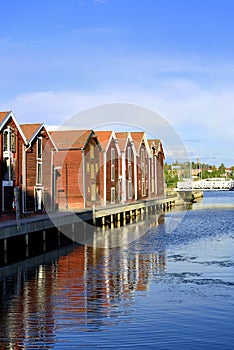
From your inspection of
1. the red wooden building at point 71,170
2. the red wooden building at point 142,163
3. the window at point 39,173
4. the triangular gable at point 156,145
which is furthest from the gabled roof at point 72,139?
the triangular gable at point 156,145

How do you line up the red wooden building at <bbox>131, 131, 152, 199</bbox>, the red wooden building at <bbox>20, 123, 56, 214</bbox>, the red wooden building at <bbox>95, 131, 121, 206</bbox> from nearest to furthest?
the red wooden building at <bbox>20, 123, 56, 214</bbox>
the red wooden building at <bbox>95, 131, 121, 206</bbox>
the red wooden building at <bbox>131, 131, 152, 199</bbox>

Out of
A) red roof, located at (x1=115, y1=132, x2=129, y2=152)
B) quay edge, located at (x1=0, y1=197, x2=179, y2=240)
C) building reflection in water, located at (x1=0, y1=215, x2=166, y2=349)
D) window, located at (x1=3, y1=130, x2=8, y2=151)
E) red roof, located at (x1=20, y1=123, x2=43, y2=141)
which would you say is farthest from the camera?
red roof, located at (x1=115, y1=132, x2=129, y2=152)

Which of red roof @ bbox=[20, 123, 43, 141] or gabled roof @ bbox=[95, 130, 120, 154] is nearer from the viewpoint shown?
red roof @ bbox=[20, 123, 43, 141]

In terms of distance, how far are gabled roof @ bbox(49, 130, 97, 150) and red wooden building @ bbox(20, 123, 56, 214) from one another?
5.56 metres

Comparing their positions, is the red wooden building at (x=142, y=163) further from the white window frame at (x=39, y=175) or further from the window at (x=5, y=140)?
the window at (x=5, y=140)

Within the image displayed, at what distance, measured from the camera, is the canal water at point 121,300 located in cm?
1498

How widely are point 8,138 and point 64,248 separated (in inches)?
370

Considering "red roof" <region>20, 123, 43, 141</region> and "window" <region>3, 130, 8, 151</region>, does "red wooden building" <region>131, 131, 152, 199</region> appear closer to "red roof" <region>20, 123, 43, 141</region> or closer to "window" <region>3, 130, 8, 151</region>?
"red roof" <region>20, 123, 43, 141</region>

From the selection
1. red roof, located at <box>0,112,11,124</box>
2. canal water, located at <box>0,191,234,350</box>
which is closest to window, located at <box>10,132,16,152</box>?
red roof, located at <box>0,112,11,124</box>

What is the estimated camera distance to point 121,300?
19562 millimetres

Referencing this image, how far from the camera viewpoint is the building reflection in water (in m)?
15.9

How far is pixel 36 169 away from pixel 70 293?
24.9 meters

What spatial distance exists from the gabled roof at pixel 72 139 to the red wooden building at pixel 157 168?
99.0 ft

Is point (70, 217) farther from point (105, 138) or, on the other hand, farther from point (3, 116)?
point (105, 138)
